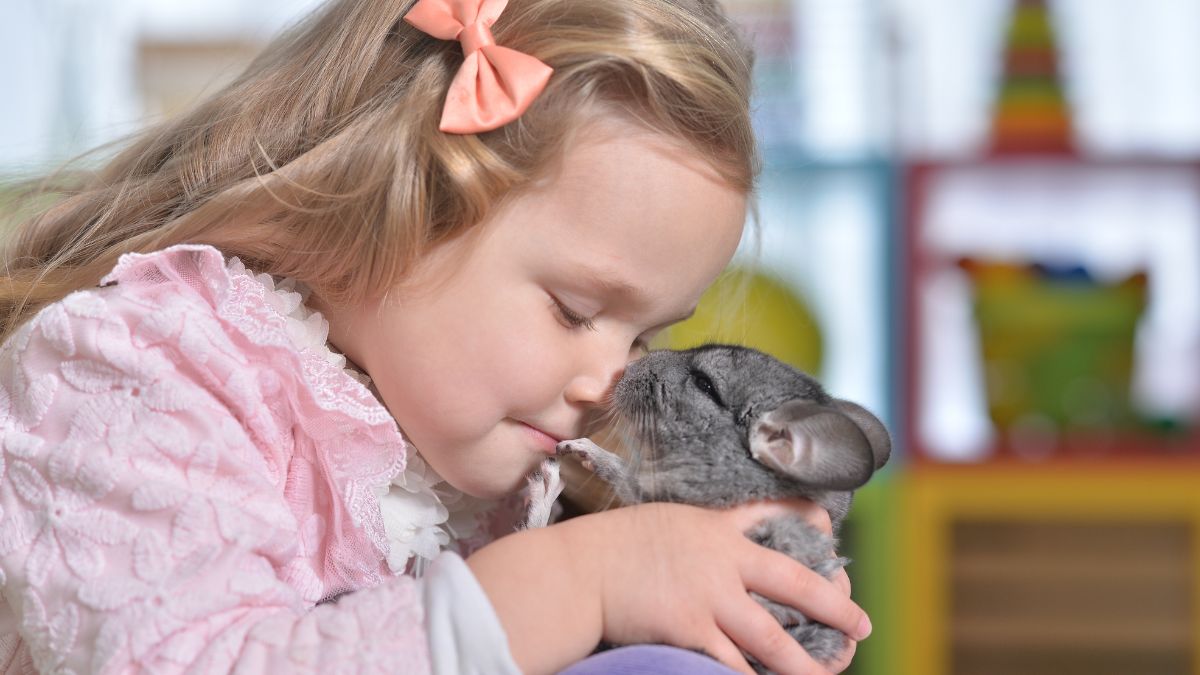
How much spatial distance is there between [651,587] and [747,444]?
15 cm

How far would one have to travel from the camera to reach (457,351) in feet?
3.16

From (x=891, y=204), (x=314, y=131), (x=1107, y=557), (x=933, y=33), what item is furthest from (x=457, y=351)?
(x=933, y=33)

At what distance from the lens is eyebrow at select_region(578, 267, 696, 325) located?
37.3 inches

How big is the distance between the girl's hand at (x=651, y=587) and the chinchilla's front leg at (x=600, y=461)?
0.23 feet

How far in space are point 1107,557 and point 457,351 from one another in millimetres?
2033

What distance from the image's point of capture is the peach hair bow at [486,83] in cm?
95

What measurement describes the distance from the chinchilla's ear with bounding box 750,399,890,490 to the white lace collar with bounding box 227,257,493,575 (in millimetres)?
330

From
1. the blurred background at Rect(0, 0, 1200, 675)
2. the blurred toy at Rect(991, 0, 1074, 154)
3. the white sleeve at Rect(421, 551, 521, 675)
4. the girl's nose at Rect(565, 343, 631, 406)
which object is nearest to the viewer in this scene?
the white sleeve at Rect(421, 551, 521, 675)

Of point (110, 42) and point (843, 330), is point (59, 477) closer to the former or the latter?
point (843, 330)

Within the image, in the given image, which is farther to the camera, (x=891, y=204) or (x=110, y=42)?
(x=110, y=42)

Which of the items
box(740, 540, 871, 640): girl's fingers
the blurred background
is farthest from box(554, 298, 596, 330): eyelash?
the blurred background

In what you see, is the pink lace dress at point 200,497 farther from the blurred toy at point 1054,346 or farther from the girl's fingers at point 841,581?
the blurred toy at point 1054,346

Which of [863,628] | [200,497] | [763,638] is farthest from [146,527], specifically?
[863,628]

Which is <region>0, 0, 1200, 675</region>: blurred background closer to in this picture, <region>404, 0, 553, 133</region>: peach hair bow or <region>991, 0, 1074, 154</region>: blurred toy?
<region>991, 0, 1074, 154</region>: blurred toy
